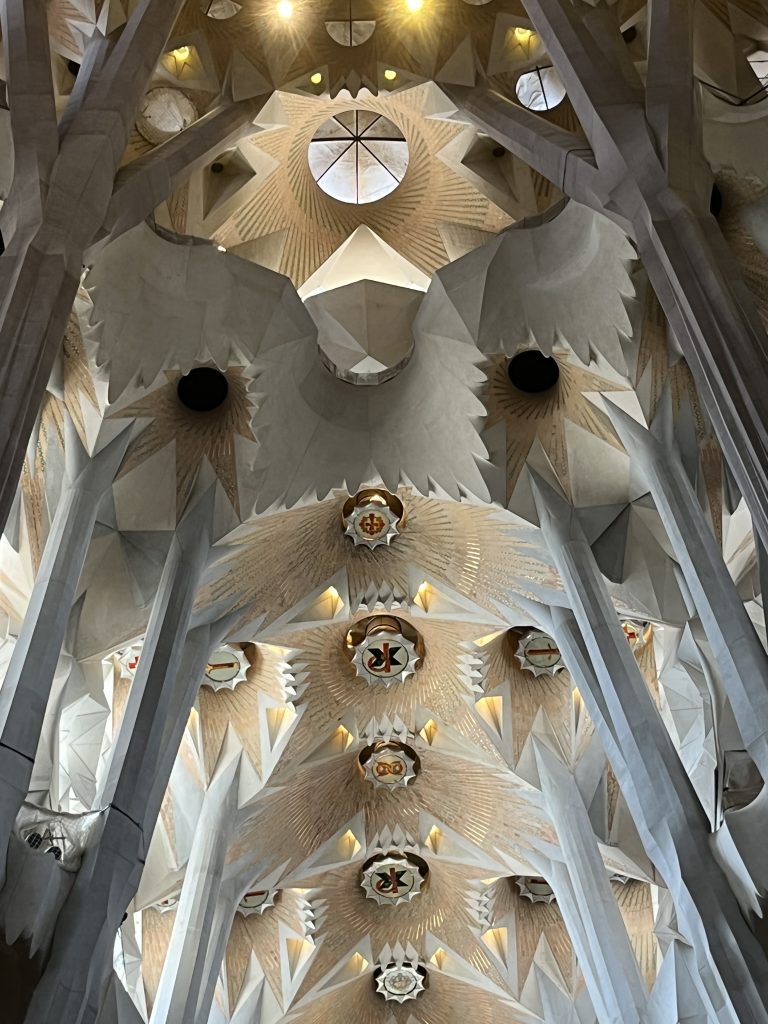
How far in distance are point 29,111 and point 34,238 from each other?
103 centimetres

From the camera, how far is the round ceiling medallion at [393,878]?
1638 centimetres

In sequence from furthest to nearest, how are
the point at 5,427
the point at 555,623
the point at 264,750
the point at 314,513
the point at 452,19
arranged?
the point at 264,750 < the point at 314,513 < the point at 555,623 < the point at 452,19 < the point at 5,427

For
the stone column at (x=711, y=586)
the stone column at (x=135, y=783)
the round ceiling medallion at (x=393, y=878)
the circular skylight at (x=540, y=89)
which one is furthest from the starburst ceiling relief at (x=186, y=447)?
the round ceiling medallion at (x=393, y=878)

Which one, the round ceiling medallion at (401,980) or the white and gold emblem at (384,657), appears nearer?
the white and gold emblem at (384,657)

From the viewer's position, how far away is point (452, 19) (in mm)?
10586

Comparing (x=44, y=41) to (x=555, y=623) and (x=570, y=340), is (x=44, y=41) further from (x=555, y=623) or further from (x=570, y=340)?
(x=555, y=623)

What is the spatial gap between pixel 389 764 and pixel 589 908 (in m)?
3.94

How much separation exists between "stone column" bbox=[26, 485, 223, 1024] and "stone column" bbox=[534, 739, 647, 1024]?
4.66 metres

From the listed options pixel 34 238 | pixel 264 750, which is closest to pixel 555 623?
pixel 264 750

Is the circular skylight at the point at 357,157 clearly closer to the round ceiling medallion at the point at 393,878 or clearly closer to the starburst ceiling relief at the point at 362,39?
the starburst ceiling relief at the point at 362,39

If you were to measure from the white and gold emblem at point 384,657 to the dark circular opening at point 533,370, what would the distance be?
4019 mm

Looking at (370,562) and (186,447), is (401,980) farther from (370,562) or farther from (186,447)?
(186,447)

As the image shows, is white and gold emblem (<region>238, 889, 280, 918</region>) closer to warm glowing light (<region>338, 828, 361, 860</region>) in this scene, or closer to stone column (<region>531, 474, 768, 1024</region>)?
warm glowing light (<region>338, 828, 361, 860</region>)

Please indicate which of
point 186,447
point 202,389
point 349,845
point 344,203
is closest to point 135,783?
point 186,447
